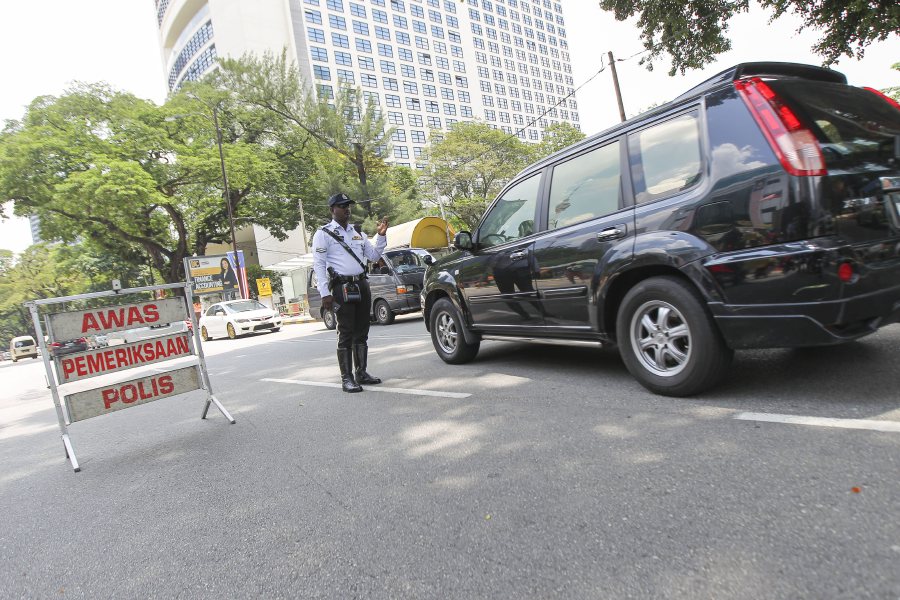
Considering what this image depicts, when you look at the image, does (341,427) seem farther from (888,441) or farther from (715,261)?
(888,441)

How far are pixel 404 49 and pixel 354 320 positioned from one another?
76.6m

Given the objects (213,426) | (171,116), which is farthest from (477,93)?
(213,426)

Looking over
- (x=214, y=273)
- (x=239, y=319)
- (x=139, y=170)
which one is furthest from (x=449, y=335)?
(x=214, y=273)

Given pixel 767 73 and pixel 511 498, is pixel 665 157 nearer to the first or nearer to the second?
pixel 767 73

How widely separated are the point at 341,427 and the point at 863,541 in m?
3.24

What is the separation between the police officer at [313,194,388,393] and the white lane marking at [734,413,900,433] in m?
3.42

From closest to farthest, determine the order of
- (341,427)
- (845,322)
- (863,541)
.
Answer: (863,541) → (845,322) → (341,427)

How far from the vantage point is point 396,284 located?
42.0 ft

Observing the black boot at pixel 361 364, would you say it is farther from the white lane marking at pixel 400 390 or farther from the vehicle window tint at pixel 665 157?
the vehicle window tint at pixel 665 157

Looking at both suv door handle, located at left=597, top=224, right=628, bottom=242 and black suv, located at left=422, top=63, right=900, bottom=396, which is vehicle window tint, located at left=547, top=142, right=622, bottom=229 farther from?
suv door handle, located at left=597, top=224, right=628, bottom=242

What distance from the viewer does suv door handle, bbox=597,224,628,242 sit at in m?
3.50

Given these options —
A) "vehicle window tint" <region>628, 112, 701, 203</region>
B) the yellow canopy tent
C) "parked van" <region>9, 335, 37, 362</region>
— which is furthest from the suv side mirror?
"parked van" <region>9, 335, 37, 362</region>

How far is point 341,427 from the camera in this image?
4.00 meters

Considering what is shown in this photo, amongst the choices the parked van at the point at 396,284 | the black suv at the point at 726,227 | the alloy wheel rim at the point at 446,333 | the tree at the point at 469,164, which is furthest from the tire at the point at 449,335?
the tree at the point at 469,164
